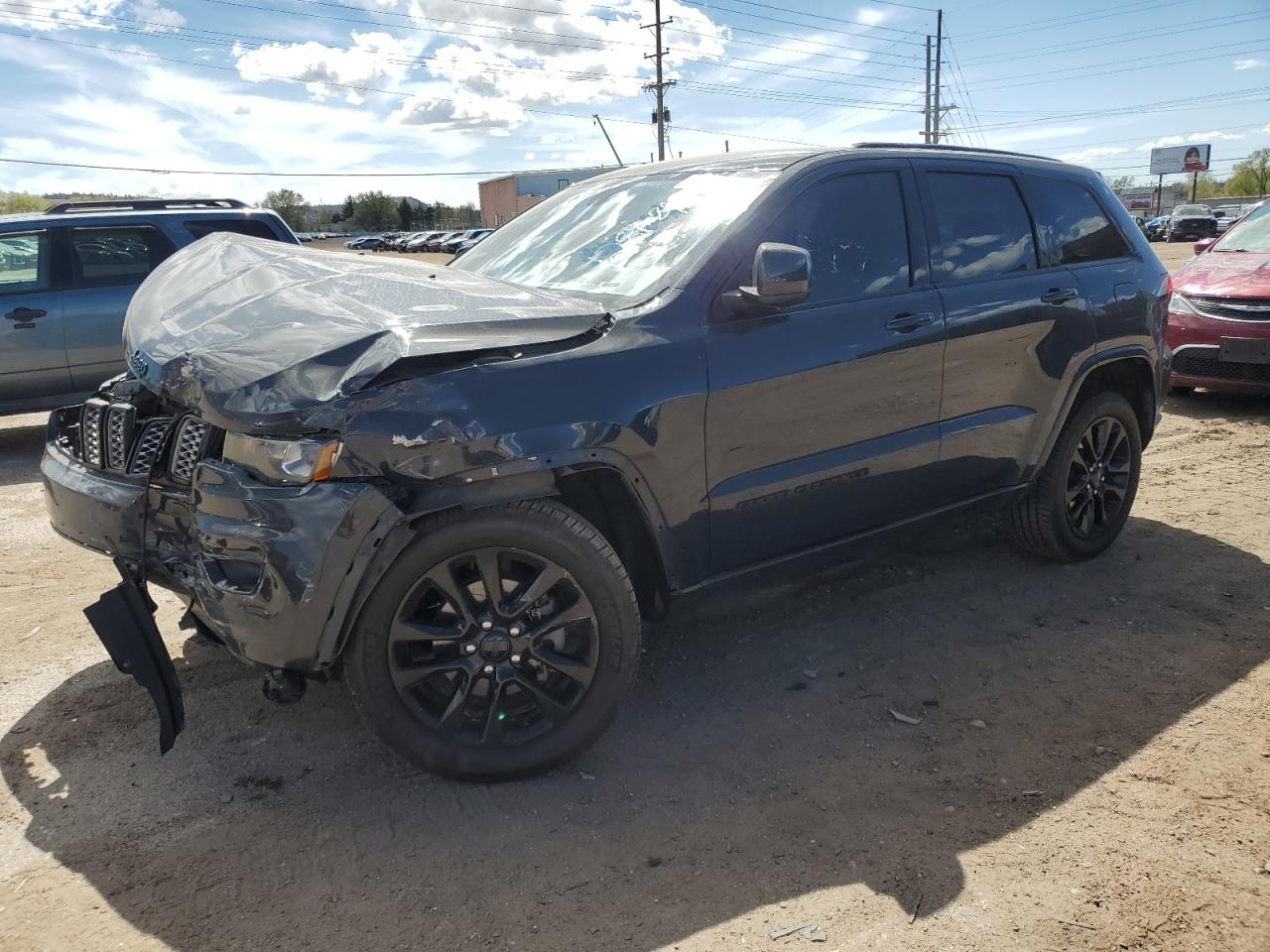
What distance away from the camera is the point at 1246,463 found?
20.7 feet

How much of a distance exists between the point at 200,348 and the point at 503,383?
3.02ft

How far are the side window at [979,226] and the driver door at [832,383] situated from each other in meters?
0.17

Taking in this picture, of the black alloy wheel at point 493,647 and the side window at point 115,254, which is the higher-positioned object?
the side window at point 115,254

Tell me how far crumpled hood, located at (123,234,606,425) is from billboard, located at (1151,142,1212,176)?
9959cm

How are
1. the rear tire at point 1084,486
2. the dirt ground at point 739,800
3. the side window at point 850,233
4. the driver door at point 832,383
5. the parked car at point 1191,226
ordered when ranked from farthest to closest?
the parked car at point 1191,226 → the rear tire at point 1084,486 → the side window at point 850,233 → the driver door at point 832,383 → the dirt ground at point 739,800

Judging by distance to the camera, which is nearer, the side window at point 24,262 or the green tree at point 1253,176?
the side window at point 24,262

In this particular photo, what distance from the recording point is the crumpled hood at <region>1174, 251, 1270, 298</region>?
24.6 feet

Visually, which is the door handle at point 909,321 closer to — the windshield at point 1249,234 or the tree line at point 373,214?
the windshield at point 1249,234

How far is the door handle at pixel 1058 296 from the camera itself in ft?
13.7

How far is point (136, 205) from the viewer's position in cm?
791

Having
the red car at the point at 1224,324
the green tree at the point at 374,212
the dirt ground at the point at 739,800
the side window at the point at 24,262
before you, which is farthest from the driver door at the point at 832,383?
the green tree at the point at 374,212

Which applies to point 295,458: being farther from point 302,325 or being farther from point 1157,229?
point 1157,229

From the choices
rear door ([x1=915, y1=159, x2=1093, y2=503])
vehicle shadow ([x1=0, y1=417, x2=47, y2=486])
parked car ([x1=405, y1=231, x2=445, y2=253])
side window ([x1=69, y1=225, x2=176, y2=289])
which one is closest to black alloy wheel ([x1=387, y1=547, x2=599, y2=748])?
rear door ([x1=915, y1=159, x2=1093, y2=503])

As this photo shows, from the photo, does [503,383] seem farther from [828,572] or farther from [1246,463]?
[1246,463]
